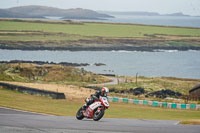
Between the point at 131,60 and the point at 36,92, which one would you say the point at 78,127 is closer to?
the point at 36,92

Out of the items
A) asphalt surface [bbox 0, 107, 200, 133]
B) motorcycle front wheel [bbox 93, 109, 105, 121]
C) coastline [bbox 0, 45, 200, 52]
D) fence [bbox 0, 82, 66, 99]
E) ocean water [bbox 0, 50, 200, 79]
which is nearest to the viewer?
asphalt surface [bbox 0, 107, 200, 133]

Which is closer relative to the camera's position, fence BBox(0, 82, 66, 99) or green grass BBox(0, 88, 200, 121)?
green grass BBox(0, 88, 200, 121)

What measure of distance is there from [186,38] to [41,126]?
17960 cm

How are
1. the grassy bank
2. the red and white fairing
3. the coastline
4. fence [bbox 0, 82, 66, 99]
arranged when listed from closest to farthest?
the red and white fairing
fence [bbox 0, 82, 66, 99]
the coastline
the grassy bank

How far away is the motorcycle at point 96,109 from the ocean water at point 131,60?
77.8 m

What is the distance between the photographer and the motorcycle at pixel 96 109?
20.4 meters

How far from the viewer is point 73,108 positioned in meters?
31.5

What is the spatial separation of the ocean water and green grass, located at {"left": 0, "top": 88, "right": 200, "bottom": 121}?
63081 mm

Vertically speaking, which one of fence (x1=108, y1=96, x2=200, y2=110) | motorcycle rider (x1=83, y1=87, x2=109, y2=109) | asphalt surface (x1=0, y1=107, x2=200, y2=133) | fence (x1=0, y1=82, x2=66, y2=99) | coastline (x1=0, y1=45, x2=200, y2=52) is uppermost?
motorcycle rider (x1=83, y1=87, x2=109, y2=109)

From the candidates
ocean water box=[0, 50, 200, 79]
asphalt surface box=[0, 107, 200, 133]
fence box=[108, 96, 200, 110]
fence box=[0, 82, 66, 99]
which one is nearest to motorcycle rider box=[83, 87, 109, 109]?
asphalt surface box=[0, 107, 200, 133]

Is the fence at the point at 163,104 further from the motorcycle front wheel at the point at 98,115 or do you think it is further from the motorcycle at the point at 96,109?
the motorcycle front wheel at the point at 98,115

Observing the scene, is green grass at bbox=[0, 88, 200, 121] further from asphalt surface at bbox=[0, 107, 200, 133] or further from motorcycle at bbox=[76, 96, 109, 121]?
asphalt surface at bbox=[0, 107, 200, 133]

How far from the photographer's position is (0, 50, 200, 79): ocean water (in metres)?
106

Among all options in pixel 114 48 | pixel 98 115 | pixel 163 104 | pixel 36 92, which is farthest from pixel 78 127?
pixel 114 48
